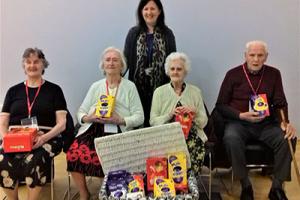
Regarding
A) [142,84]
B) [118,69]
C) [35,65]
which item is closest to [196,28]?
[142,84]

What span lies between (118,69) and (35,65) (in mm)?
657

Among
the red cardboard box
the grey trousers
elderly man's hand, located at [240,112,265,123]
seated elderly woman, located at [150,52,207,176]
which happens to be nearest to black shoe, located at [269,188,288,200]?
the grey trousers

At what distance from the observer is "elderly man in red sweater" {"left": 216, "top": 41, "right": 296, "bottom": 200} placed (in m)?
2.95

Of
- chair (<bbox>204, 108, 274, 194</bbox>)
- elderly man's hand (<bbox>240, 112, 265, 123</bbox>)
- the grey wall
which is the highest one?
the grey wall

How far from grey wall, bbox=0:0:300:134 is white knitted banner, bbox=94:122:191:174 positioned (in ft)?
5.37

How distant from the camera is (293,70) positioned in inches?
167

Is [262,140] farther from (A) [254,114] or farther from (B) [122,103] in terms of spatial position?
(B) [122,103]

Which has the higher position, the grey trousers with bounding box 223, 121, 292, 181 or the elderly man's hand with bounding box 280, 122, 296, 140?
the elderly man's hand with bounding box 280, 122, 296, 140

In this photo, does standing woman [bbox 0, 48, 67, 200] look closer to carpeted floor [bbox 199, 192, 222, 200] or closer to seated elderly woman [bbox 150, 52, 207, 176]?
seated elderly woman [bbox 150, 52, 207, 176]

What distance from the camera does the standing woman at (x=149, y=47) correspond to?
133 inches

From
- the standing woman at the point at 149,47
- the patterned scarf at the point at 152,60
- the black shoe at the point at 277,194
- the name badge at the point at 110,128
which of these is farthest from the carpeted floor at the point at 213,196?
the patterned scarf at the point at 152,60

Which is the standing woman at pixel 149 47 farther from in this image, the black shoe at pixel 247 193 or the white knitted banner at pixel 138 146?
the black shoe at pixel 247 193

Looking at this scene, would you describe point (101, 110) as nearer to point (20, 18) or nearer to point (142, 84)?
point (142, 84)

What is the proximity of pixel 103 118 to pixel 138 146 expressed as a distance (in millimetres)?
486
